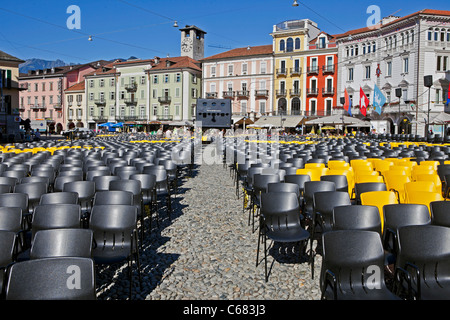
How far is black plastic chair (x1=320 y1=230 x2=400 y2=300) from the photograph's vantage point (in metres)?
3.38

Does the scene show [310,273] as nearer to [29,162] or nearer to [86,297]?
[86,297]

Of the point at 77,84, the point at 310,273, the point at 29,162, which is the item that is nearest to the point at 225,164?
the point at 29,162

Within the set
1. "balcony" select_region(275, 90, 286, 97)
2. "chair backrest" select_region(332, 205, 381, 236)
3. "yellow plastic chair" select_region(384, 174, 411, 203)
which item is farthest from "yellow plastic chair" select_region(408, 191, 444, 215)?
"balcony" select_region(275, 90, 286, 97)

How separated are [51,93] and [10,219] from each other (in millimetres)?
73635

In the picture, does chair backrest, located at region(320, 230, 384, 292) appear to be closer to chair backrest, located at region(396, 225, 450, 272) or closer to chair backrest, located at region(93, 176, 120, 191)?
chair backrest, located at region(396, 225, 450, 272)

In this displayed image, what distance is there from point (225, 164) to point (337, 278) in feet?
47.3

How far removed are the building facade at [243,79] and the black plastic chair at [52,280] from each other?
5179cm

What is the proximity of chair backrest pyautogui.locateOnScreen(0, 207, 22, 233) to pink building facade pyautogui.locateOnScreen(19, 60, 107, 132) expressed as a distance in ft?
229

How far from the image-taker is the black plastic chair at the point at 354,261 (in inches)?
133

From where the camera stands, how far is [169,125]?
57.6 metres

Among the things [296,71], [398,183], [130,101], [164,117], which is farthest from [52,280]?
[130,101]

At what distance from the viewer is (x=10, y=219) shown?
4.36 meters

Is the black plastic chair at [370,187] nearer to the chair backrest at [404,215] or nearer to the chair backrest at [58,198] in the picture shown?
the chair backrest at [404,215]

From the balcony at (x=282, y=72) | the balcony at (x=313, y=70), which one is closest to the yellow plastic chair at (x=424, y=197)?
the balcony at (x=313, y=70)
